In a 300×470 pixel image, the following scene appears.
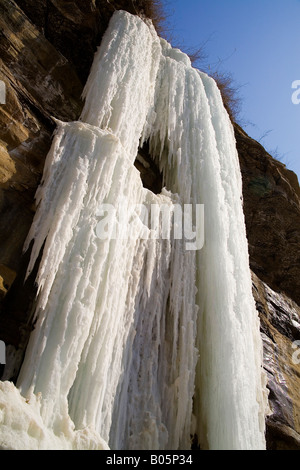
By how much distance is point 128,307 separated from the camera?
9.63ft

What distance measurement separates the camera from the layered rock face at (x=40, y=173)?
2.79m

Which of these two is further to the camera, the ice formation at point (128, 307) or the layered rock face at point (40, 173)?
the layered rock face at point (40, 173)

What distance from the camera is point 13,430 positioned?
1755mm

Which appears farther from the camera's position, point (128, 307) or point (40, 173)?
point (40, 173)

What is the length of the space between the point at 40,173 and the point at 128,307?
135cm

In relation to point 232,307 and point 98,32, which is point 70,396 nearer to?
point 232,307

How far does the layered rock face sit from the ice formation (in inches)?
11.9

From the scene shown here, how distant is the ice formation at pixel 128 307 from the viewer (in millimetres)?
2234

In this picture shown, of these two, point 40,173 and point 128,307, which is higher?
point 40,173

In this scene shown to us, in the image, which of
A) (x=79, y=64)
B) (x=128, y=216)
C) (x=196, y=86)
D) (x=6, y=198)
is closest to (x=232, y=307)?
(x=128, y=216)

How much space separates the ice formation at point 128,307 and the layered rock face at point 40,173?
1.00 ft

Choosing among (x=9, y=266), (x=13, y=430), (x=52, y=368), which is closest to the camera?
(x=13, y=430)

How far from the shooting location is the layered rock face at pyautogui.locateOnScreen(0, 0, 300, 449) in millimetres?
2795
